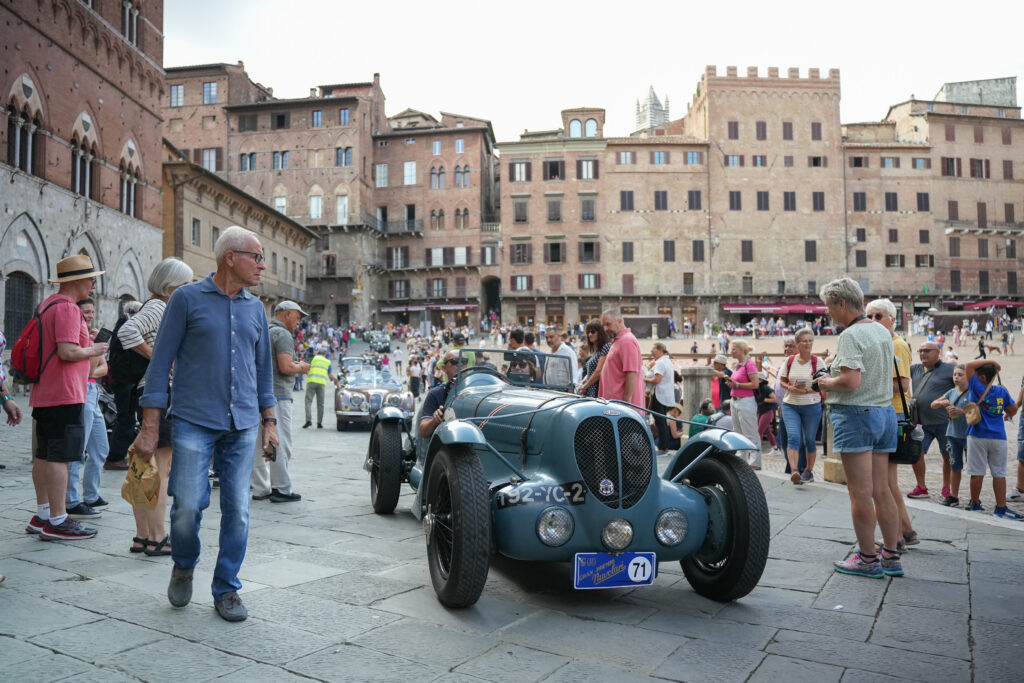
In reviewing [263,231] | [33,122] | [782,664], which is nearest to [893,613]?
[782,664]

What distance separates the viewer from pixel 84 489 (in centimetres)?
605

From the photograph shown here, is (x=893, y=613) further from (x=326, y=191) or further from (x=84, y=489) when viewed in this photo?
(x=326, y=191)

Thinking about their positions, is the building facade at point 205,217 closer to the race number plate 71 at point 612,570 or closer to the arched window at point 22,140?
the arched window at point 22,140

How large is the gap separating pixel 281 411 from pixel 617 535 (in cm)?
416

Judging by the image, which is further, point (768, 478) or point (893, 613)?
point (768, 478)

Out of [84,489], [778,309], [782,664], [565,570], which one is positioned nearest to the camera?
[782,664]

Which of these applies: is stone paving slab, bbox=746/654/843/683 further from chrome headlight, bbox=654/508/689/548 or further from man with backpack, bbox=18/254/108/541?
man with backpack, bbox=18/254/108/541

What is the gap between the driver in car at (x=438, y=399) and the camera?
19.5ft

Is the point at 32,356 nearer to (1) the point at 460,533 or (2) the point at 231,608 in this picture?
(2) the point at 231,608

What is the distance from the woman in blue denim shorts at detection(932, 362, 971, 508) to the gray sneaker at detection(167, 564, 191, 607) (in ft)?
21.2

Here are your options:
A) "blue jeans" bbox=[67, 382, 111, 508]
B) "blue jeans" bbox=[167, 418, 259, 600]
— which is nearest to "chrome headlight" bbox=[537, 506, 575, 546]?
"blue jeans" bbox=[167, 418, 259, 600]

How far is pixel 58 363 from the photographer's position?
16.3 ft

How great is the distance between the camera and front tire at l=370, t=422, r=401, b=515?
636cm

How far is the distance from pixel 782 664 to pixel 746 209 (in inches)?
2192
